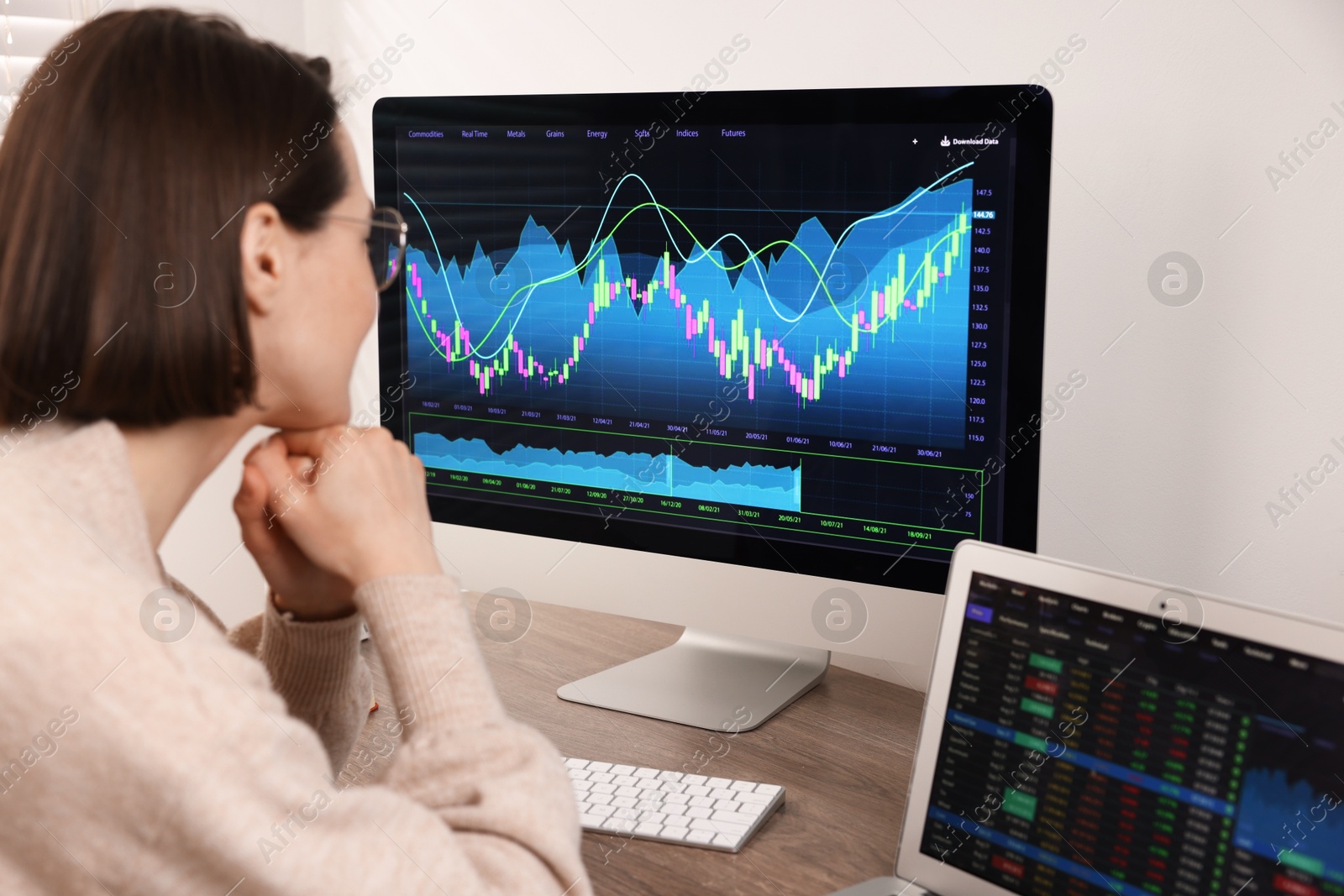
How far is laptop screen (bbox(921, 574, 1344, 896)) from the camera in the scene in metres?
0.63

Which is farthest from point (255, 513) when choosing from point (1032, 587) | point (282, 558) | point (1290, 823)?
point (1290, 823)

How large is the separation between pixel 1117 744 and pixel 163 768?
22.5 inches

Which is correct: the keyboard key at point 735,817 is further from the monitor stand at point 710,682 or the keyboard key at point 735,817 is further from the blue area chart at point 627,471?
the blue area chart at point 627,471

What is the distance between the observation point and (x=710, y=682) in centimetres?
115

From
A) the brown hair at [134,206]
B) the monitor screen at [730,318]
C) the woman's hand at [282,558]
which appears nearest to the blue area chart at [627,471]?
the monitor screen at [730,318]

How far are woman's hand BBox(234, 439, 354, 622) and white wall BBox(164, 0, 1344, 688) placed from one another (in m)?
0.35

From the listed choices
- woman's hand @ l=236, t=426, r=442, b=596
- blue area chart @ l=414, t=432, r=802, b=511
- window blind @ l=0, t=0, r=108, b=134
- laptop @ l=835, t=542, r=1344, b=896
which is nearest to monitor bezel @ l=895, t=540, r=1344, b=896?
laptop @ l=835, t=542, r=1344, b=896

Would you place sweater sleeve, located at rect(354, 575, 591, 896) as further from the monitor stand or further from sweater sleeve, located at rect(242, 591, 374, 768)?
the monitor stand

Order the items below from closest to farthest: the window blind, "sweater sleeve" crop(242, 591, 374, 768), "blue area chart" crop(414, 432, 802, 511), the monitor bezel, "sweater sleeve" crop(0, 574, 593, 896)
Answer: "sweater sleeve" crop(0, 574, 593, 896) → the monitor bezel → "sweater sleeve" crop(242, 591, 374, 768) → "blue area chart" crop(414, 432, 802, 511) → the window blind

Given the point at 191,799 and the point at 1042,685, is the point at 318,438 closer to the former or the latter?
the point at 191,799

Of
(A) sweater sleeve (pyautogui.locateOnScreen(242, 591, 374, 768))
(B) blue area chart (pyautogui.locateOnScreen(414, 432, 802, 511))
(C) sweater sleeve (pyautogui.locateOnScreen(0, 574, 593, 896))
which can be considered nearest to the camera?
(C) sweater sleeve (pyautogui.locateOnScreen(0, 574, 593, 896))

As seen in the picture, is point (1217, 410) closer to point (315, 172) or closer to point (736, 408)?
point (736, 408)

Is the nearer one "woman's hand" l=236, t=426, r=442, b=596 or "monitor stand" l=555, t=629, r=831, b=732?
"woman's hand" l=236, t=426, r=442, b=596

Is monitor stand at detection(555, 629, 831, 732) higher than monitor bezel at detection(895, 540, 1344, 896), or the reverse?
monitor bezel at detection(895, 540, 1344, 896)
